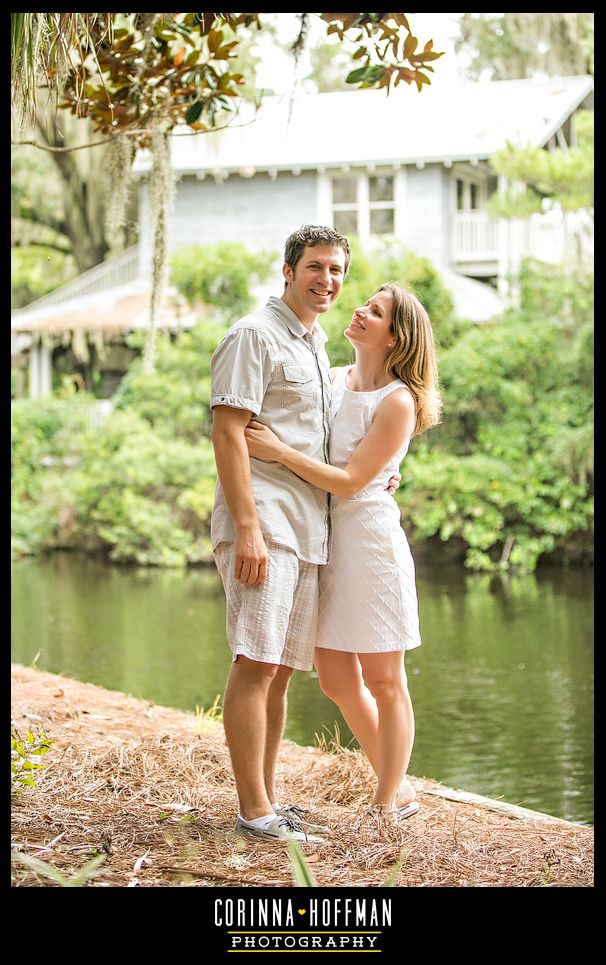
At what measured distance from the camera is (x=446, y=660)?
926 cm

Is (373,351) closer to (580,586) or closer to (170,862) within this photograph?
(170,862)

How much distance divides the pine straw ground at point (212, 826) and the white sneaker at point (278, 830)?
39 mm

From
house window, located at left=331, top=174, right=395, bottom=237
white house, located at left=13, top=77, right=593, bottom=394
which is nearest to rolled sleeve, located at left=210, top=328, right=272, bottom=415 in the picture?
white house, located at left=13, top=77, right=593, bottom=394

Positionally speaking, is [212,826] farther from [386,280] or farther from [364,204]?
[364,204]

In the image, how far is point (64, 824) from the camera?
343 centimetres

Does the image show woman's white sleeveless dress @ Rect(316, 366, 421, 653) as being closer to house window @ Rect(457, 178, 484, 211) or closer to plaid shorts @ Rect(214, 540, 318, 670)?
plaid shorts @ Rect(214, 540, 318, 670)

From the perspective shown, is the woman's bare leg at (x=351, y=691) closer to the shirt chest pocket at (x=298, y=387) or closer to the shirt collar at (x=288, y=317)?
the shirt chest pocket at (x=298, y=387)

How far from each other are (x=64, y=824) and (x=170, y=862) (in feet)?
1.52

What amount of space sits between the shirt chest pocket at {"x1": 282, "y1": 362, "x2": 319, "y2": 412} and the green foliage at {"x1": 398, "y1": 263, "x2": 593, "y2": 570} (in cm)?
1120

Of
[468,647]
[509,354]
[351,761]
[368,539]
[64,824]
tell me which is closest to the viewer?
[64,824]

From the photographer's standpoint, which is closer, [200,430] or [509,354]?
[509,354]

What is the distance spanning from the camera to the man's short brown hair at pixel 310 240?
3.53 m
